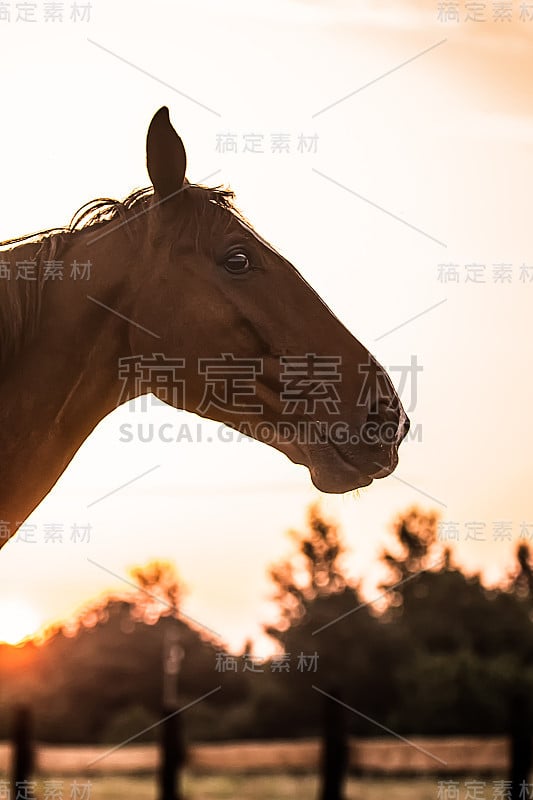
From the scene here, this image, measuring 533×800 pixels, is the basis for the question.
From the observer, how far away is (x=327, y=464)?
3.01m

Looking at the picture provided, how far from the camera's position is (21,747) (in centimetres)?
1074

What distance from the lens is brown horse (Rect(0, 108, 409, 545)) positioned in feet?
9.52

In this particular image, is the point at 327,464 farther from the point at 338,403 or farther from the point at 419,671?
the point at 419,671

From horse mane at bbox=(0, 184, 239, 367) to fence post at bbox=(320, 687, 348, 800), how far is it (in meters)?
7.91

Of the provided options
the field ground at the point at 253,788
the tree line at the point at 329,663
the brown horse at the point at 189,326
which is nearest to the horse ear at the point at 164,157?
the brown horse at the point at 189,326

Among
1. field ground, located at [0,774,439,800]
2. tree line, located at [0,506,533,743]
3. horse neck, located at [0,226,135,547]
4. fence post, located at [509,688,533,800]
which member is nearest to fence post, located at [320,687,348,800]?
field ground, located at [0,774,439,800]

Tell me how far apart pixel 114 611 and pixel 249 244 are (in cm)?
5739

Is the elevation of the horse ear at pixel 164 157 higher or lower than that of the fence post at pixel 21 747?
higher

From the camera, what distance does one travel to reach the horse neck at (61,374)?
2.79m

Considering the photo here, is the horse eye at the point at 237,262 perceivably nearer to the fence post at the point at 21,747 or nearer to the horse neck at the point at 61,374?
the horse neck at the point at 61,374

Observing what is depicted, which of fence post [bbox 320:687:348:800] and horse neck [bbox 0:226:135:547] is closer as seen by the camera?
horse neck [bbox 0:226:135:547]

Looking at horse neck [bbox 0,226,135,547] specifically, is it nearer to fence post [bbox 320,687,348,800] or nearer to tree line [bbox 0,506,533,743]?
fence post [bbox 320,687,348,800]

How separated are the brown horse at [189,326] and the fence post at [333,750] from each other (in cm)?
768

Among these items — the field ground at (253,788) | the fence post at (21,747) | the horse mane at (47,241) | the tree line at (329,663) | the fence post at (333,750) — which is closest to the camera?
the horse mane at (47,241)
